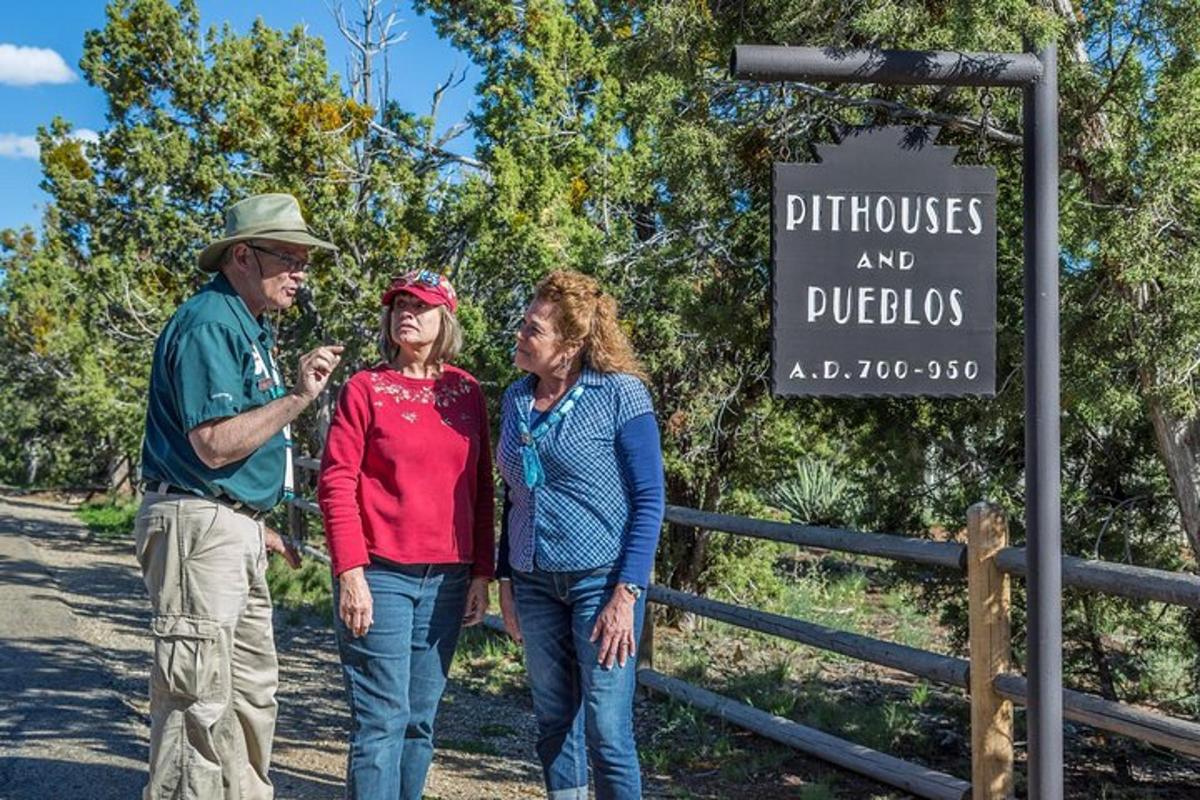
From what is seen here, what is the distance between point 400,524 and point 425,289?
0.76 metres

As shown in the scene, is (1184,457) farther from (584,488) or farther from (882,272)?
(584,488)

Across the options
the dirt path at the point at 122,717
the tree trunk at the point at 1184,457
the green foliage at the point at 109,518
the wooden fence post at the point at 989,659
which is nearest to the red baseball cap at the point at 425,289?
the wooden fence post at the point at 989,659

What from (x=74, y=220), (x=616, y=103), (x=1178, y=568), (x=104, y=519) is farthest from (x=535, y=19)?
(x=104, y=519)

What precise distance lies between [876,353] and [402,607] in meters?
1.73

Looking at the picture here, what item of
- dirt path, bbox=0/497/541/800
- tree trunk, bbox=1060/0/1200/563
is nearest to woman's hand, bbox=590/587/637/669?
dirt path, bbox=0/497/541/800

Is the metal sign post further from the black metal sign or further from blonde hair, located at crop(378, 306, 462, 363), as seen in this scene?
blonde hair, located at crop(378, 306, 462, 363)

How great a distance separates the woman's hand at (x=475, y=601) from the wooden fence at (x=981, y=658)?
1.82 m

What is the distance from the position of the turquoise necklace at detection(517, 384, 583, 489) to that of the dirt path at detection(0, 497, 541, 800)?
2.19 metres

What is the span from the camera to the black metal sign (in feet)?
11.2

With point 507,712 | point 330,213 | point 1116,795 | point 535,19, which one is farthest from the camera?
point 330,213

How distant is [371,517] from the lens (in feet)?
13.5

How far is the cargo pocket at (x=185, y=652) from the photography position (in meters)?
3.88

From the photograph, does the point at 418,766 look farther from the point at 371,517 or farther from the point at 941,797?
the point at 941,797

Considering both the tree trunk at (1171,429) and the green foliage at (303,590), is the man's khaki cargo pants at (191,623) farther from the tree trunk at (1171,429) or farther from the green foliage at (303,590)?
the green foliage at (303,590)
